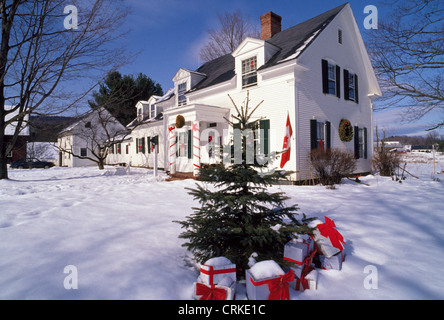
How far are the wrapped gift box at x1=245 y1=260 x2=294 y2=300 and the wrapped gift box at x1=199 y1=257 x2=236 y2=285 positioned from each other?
184mm

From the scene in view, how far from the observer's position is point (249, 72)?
11.1 metres

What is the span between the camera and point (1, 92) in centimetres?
1023

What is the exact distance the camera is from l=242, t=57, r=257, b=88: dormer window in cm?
1091

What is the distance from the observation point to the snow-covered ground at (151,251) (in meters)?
2.23

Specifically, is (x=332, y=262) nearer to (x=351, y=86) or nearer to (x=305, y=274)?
(x=305, y=274)

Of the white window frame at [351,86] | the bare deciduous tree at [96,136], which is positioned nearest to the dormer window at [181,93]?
the bare deciduous tree at [96,136]

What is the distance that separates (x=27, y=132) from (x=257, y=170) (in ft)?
134

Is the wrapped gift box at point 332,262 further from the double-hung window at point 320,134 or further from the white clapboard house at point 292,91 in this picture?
the double-hung window at point 320,134

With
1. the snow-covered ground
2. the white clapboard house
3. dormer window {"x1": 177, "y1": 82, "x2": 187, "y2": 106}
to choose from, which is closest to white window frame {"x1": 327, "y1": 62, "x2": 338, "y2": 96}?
the white clapboard house

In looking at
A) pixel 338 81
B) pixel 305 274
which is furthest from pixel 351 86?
pixel 305 274

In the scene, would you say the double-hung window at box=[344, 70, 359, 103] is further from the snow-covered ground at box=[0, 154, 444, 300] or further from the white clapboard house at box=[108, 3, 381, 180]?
the snow-covered ground at box=[0, 154, 444, 300]

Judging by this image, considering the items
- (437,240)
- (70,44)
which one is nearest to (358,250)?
(437,240)

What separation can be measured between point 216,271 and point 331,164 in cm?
810
